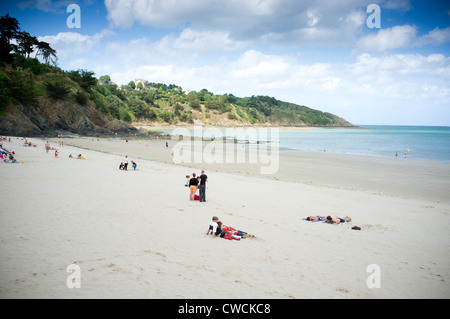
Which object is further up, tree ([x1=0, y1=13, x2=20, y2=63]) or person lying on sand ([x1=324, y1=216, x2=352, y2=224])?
tree ([x1=0, y1=13, x2=20, y2=63])

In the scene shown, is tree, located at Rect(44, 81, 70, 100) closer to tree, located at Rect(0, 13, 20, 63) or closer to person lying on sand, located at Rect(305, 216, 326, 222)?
tree, located at Rect(0, 13, 20, 63)

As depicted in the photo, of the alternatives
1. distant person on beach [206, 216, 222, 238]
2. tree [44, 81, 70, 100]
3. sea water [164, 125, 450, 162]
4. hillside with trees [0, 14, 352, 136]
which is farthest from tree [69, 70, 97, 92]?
distant person on beach [206, 216, 222, 238]

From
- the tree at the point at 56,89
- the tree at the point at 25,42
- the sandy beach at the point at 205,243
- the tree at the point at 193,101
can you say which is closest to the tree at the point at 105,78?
the tree at the point at 193,101

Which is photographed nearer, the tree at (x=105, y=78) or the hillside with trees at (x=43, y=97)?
the hillside with trees at (x=43, y=97)

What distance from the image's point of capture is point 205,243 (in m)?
7.67

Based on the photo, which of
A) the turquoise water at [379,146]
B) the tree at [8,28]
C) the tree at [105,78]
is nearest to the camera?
the turquoise water at [379,146]

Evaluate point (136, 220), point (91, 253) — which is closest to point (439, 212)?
point (136, 220)

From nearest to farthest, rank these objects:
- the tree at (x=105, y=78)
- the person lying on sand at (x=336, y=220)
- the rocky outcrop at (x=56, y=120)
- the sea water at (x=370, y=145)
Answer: the person lying on sand at (x=336, y=220) → the rocky outcrop at (x=56, y=120) → the sea water at (x=370, y=145) → the tree at (x=105, y=78)

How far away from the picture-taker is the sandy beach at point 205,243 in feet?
17.7

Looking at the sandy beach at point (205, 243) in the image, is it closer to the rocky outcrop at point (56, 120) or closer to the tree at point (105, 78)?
the rocky outcrop at point (56, 120)

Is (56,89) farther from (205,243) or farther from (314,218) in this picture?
(314,218)

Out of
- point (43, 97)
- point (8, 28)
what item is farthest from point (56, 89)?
point (8, 28)

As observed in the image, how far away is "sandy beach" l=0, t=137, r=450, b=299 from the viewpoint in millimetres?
5398

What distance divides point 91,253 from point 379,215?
38.0ft
